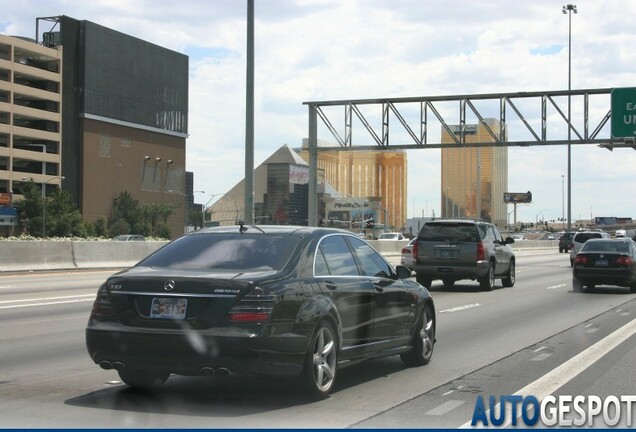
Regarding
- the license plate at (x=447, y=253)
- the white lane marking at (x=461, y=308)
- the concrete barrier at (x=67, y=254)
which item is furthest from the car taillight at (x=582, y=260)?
the concrete barrier at (x=67, y=254)

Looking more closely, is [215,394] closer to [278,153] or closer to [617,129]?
[617,129]

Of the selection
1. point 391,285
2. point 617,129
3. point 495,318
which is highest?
point 617,129

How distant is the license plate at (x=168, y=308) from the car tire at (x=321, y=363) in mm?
1194

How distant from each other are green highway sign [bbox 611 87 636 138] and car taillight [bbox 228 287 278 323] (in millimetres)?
35808

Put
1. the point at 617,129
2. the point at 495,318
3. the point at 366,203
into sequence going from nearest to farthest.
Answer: the point at 495,318, the point at 617,129, the point at 366,203

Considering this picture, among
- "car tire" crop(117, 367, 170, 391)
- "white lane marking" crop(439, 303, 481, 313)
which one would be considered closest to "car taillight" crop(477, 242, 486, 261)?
"white lane marking" crop(439, 303, 481, 313)

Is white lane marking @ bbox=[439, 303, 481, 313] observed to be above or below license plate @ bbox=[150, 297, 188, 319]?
below

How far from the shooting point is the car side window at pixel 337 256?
29.1 feet

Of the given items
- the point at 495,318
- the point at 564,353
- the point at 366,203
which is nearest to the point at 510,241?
the point at 495,318

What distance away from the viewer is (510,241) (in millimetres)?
26266

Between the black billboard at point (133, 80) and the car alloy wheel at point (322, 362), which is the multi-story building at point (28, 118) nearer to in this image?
the black billboard at point (133, 80)

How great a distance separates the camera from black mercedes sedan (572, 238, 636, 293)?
24406mm

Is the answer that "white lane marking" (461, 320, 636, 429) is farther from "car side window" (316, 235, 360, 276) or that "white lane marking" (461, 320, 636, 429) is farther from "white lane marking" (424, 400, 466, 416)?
"car side window" (316, 235, 360, 276)

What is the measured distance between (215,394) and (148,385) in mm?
699
